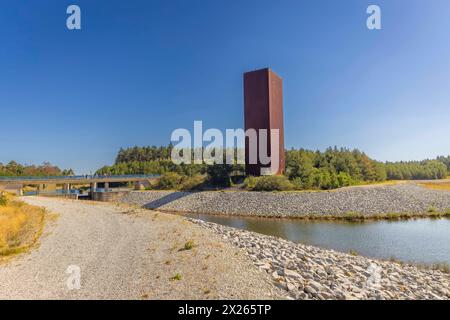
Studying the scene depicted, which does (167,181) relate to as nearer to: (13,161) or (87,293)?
(87,293)

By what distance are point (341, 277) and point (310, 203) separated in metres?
20.8

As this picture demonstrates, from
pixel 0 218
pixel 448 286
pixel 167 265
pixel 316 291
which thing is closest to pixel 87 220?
pixel 0 218

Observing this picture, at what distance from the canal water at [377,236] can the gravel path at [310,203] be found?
10.8ft

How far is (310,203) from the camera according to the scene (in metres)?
28.6

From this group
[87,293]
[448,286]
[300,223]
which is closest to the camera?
[87,293]

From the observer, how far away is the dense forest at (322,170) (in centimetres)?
3747

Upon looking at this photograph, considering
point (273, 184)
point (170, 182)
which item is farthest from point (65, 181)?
point (273, 184)

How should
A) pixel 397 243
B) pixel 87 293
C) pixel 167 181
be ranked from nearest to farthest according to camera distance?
pixel 87 293 → pixel 397 243 → pixel 167 181

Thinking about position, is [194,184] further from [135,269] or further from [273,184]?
[135,269]

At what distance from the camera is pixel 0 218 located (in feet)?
56.6

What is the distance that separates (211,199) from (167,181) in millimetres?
19553

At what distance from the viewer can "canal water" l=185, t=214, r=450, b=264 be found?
13.6 m
